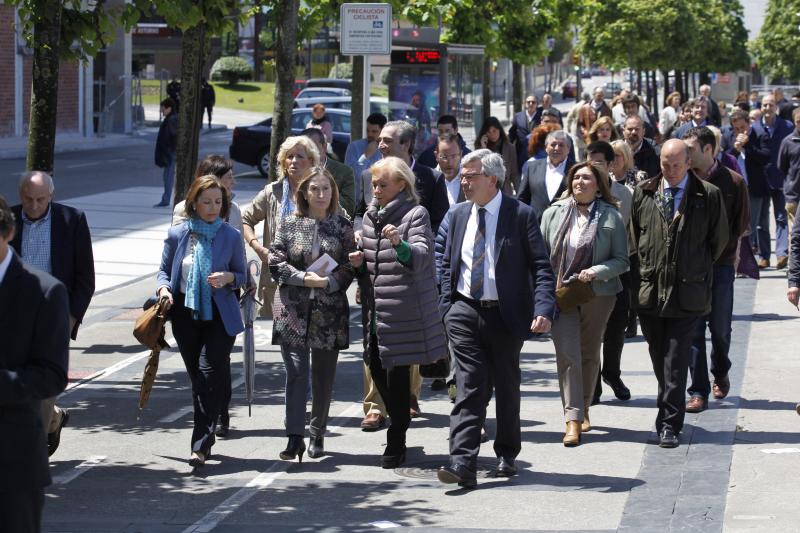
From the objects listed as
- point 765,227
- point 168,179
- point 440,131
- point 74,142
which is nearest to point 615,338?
point 440,131

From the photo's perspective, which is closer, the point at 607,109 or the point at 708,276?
the point at 708,276

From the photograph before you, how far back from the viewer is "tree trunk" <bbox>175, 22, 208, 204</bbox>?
12961 millimetres

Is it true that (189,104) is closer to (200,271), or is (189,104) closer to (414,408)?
(414,408)

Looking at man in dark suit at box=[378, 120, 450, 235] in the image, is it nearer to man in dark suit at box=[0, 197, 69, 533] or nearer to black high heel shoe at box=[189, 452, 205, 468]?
black high heel shoe at box=[189, 452, 205, 468]

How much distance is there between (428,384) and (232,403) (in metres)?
1.55

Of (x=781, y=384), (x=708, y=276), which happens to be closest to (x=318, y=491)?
(x=708, y=276)

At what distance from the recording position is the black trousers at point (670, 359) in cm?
857

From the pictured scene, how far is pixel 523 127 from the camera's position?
20812 mm

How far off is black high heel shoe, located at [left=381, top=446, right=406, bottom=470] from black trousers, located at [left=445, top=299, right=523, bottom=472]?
546mm

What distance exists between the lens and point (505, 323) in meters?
7.77

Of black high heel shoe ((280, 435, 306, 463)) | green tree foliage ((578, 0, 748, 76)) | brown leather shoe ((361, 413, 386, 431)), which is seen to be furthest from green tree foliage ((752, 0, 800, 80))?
black high heel shoe ((280, 435, 306, 463))

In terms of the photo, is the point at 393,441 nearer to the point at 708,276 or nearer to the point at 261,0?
the point at 708,276

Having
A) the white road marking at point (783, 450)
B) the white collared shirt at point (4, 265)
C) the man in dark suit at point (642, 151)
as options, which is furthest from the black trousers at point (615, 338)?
the white collared shirt at point (4, 265)

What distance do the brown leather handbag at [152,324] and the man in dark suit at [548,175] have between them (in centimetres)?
359
